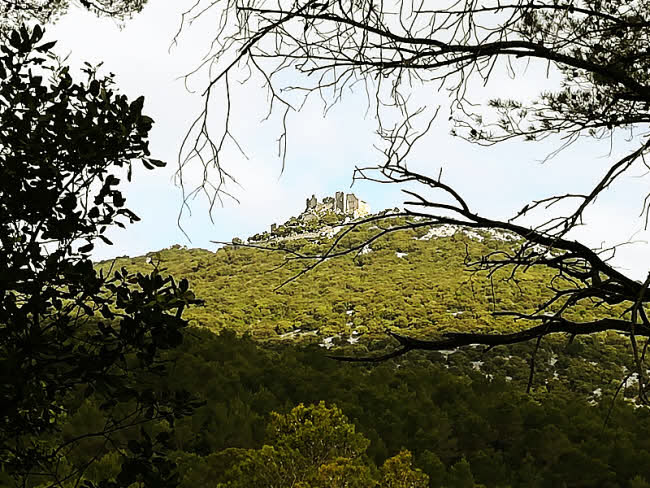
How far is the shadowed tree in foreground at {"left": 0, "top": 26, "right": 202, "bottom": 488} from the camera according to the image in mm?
1455

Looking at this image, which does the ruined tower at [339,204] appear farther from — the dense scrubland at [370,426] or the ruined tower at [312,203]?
the dense scrubland at [370,426]

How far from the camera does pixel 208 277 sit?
27.6 meters

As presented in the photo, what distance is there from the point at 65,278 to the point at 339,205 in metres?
32.6

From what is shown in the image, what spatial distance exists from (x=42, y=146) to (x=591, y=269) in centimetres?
183

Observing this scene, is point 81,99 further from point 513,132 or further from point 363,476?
point 513,132

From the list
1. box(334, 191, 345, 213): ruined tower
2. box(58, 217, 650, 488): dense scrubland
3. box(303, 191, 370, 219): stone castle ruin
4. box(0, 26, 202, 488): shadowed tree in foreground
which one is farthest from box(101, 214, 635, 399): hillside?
box(0, 26, 202, 488): shadowed tree in foreground

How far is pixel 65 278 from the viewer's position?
5.12ft

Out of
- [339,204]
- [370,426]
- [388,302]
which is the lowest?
[370,426]

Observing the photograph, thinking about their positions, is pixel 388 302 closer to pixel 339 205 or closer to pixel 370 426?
pixel 339 205

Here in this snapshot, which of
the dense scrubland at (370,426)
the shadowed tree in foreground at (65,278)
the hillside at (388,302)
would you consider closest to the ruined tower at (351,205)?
the hillside at (388,302)

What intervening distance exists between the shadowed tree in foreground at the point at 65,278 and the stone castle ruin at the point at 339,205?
3072 centimetres

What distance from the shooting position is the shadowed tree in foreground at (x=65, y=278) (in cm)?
146

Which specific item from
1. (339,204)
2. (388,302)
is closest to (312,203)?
(339,204)

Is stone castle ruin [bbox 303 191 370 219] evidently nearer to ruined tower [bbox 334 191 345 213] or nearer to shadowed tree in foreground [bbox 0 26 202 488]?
ruined tower [bbox 334 191 345 213]
